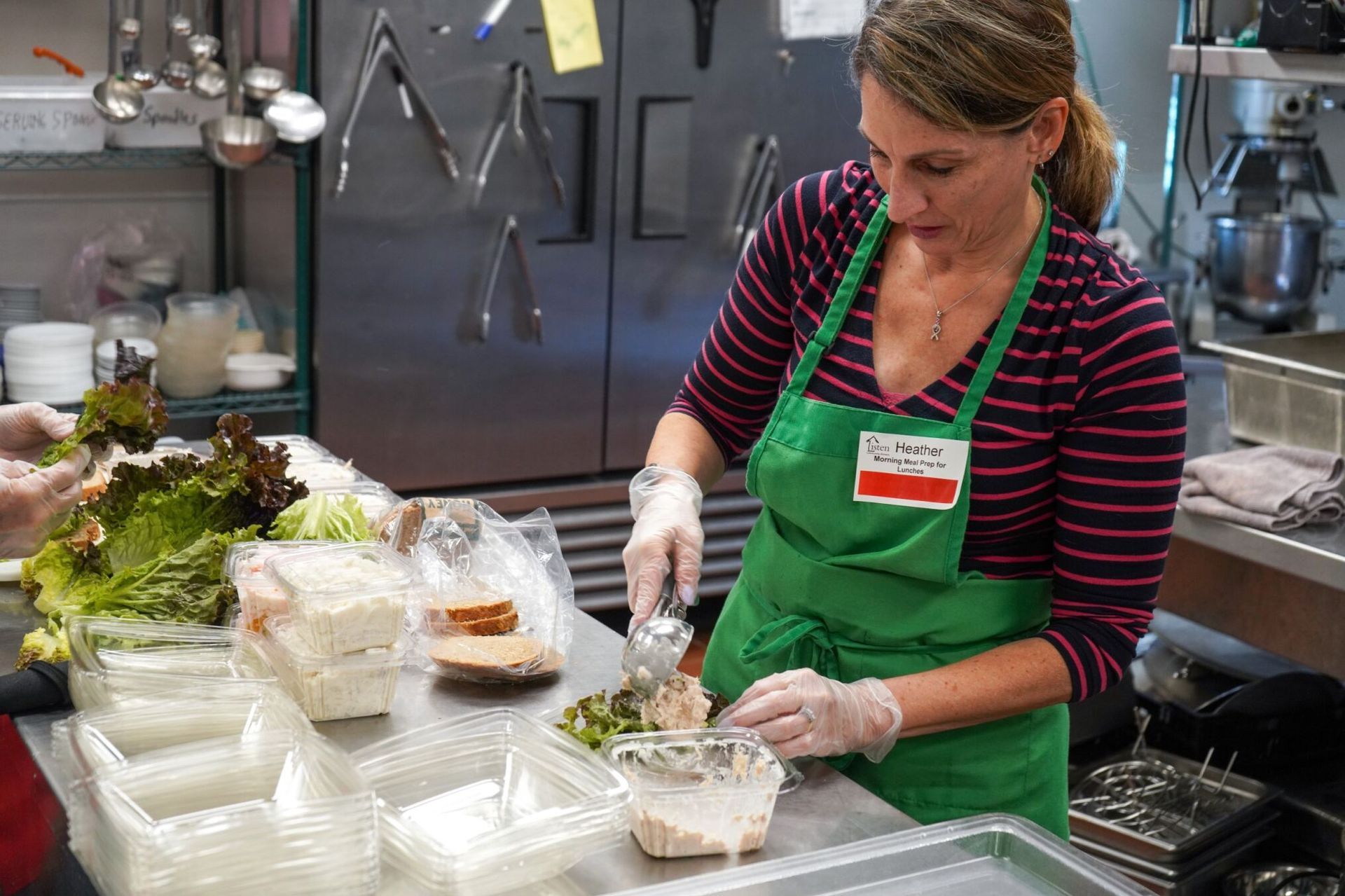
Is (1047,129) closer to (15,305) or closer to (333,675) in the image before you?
(333,675)

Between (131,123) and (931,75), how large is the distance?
235 centimetres

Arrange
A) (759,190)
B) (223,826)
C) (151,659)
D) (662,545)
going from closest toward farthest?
1. (223,826)
2. (151,659)
3. (662,545)
4. (759,190)

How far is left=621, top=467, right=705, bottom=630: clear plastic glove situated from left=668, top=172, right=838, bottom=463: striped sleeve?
0.18 m

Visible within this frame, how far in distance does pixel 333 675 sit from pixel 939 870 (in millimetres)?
627

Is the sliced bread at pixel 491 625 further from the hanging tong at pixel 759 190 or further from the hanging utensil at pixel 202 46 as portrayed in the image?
the hanging tong at pixel 759 190

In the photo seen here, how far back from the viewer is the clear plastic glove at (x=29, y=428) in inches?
67.3

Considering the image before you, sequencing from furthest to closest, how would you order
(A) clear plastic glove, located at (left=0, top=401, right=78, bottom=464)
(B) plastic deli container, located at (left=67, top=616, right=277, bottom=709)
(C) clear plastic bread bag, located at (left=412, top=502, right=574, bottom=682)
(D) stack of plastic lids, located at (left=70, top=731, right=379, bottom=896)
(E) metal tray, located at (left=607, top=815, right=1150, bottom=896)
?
(A) clear plastic glove, located at (left=0, top=401, right=78, bottom=464) → (C) clear plastic bread bag, located at (left=412, top=502, right=574, bottom=682) → (B) plastic deli container, located at (left=67, top=616, right=277, bottom=709) → (E) metal tray, located at (left=607, top=815, right=1150, bottom=896) → (D) stack of plastic lids, located at (left=70, top=731, right=379, bottom=896)

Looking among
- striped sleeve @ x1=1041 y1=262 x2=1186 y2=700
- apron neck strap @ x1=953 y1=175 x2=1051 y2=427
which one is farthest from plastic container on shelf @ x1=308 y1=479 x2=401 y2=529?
striped sleeve @ x1=1041 y1=262 x2=1186 y2=700

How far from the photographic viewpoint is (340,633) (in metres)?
1.45

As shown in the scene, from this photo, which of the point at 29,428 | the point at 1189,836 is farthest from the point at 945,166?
the point at 1189,836

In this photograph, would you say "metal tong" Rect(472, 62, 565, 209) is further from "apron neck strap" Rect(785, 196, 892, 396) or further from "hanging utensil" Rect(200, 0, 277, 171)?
"apron neck strap" Rect(785, 196, 892, 396)

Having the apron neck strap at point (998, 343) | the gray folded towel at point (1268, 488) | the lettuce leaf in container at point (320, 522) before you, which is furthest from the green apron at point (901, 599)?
the gray folded towel at point (1268, 488)

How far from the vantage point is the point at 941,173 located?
60.5 inches

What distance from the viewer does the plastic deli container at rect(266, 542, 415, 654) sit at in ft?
4.72
